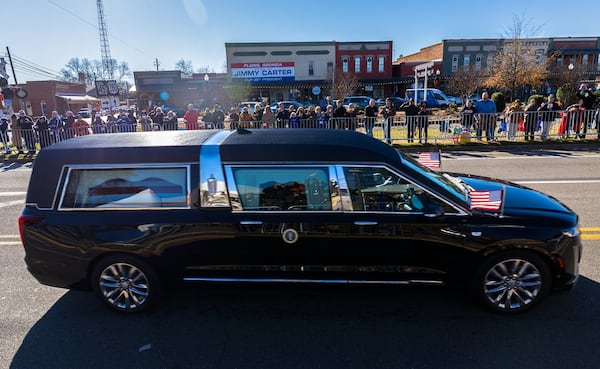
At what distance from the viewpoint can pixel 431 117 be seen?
1427 cm

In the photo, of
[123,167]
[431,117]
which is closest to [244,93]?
[431,117]

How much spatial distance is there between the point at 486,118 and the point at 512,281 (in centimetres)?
1211

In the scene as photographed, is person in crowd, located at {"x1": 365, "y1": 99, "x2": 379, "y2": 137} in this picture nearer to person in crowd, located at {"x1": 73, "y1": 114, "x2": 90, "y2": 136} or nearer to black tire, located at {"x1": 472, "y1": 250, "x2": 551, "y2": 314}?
person in crowd, located at {"x1": 73, "y1": 114, "x2": 90, "y2": 136}

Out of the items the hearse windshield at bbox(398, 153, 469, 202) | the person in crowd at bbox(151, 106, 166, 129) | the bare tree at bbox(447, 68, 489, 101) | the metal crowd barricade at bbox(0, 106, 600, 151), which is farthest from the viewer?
the bare tree at bbox(447, 68, 489, 101)

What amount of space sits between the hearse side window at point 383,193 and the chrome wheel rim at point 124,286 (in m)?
2.14

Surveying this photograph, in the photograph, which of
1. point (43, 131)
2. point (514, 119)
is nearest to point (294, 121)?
point (514, 119)

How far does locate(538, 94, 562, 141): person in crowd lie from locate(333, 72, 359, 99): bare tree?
27164 millimetres

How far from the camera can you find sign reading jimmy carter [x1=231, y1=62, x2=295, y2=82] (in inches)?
1807

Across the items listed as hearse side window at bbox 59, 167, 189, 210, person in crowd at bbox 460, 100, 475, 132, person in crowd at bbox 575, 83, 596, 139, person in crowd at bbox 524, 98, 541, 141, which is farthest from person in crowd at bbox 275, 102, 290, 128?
hearse side window at bbox 59, 167, 189, 210

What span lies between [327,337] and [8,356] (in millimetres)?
2625

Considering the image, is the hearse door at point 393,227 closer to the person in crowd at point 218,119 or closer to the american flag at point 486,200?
the american flag at point 486,200

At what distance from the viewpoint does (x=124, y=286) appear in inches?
142

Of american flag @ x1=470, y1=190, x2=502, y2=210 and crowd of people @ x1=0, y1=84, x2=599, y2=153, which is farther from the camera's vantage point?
crowd of people @ x1=0, y1=84, x2=599, y2=153

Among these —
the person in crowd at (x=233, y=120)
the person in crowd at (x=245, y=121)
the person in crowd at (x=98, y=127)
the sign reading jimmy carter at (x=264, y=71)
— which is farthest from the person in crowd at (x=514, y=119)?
the sign reading jimmy carter at (x=264, y=71)
